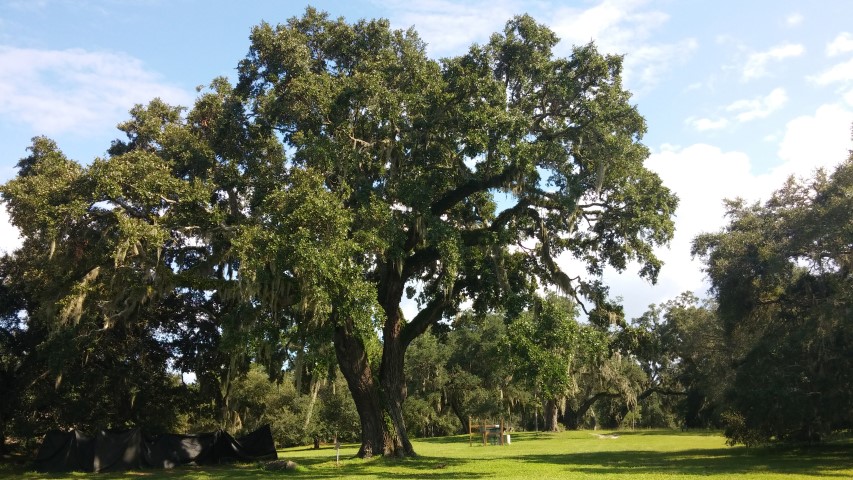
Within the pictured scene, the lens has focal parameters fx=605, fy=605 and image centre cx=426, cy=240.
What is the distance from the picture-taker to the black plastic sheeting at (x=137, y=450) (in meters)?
18.5

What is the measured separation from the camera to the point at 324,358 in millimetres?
15602

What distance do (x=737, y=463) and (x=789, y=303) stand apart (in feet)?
24.7

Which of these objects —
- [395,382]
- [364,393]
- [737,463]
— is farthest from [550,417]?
[364,393]

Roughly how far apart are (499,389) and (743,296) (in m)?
24.3

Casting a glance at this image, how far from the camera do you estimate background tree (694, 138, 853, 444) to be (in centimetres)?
1830

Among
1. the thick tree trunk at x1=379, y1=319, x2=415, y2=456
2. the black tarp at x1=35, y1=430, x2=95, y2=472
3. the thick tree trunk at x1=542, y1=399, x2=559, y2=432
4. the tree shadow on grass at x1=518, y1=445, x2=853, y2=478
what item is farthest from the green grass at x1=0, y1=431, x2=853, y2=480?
the thick tree trunk at x1=542, y1=399, x2=559, y2=432

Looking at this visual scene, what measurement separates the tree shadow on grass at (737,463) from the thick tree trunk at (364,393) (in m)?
5.79

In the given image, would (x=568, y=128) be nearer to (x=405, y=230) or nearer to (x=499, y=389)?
(x=405, y=230)

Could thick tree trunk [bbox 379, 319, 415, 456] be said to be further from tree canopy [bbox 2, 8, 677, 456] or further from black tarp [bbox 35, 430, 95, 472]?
black tarp [bbox 35, 430, 95, 472]

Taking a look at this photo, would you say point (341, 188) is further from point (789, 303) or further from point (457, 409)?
point (457, 409)

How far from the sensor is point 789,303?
73.4ft

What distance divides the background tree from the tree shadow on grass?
0.88 m

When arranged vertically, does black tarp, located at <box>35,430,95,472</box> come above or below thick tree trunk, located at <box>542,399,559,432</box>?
above

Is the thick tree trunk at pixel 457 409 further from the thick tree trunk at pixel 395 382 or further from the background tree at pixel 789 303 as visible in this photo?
the thick tree trunk at pixel 395 382
